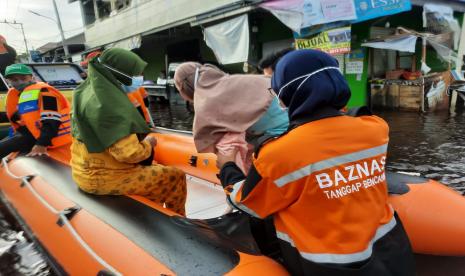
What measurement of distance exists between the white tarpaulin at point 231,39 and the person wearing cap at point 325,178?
26.4 feet

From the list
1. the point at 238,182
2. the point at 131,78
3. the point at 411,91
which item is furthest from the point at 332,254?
the point at 411,91

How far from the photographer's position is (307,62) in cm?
136

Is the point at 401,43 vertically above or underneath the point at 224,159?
above

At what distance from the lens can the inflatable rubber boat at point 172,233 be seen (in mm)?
1826

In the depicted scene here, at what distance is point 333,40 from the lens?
797 cm

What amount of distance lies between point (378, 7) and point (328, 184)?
708 cm

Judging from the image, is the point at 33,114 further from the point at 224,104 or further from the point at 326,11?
the point at 326,11

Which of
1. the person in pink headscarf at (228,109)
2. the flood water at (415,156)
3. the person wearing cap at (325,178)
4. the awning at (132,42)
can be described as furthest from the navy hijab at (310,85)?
the awning at (132,42)

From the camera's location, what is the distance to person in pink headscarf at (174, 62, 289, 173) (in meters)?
2.16

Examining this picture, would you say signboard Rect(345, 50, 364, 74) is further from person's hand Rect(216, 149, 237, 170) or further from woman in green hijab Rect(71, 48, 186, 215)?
person's hand Rect(216, 149, 237, 170)

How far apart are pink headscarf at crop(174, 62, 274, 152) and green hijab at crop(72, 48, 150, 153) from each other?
42 centimetres

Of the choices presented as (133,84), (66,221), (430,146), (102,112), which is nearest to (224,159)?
(102,112)

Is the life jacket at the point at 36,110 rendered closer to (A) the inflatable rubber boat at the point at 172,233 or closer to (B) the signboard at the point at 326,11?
(A) the inflatable rubber boat at the point at 172,233

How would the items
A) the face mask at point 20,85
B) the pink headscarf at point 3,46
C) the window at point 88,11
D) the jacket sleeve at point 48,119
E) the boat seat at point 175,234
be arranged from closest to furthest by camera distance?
the boat seat at point 175,234 → the jacket sleeve at point 48,119 → the face mask at point 20,85 → the pink headscarf at point 3,46 → the window at point 88,11
